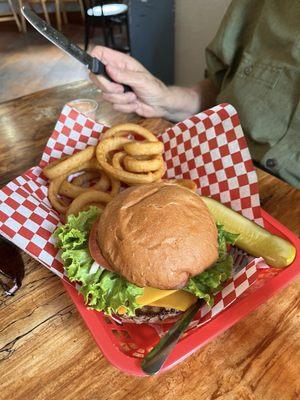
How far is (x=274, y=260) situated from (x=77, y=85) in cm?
151

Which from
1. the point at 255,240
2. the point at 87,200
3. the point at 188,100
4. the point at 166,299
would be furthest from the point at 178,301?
the point at 188,100

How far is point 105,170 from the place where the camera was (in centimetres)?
127

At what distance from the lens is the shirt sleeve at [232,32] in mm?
1616

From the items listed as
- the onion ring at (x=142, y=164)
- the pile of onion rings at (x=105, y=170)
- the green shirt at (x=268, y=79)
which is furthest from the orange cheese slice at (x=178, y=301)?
the green shirt at (x=268, y=79)

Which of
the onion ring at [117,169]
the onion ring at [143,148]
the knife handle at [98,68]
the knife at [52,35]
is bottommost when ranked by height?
the onion ring at [117,169]

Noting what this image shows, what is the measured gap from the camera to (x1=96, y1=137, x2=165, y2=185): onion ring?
122 cm

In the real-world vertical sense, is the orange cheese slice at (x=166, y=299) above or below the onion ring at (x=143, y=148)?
below

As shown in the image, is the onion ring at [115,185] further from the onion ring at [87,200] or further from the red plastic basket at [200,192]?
the red plastic basket at [200,192]

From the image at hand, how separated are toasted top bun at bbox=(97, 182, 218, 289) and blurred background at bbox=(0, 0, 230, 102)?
2.08 m

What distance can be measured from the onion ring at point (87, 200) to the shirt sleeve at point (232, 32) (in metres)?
0.96

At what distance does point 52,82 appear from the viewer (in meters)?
5.28

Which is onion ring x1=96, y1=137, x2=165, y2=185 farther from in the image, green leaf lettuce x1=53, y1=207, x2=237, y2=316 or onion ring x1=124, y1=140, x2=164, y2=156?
green leaf lettuce x1=53, y1=207, x2=237, y2=316

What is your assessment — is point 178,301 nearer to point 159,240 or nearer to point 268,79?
point 159,240

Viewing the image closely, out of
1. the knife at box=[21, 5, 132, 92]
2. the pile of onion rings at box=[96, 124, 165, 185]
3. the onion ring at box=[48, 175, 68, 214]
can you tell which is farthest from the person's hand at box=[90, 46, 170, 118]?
the onion ring at box=[48, 175, 68, 214]
